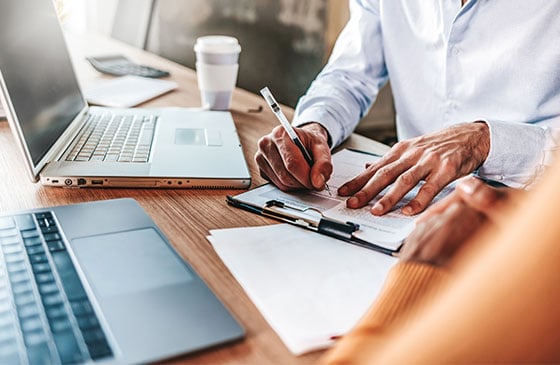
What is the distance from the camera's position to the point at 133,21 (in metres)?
2.54

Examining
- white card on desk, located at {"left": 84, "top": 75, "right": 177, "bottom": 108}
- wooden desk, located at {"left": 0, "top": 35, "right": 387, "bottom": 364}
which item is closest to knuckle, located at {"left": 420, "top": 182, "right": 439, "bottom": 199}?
wooden desk, located at {"left": 0, "top": 35, "right": 387, "bottom": 364}

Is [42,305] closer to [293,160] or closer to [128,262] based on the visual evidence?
[128,262]

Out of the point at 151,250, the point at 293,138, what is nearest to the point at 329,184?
the point at 293,138

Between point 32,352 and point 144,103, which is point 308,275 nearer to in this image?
point 32,352

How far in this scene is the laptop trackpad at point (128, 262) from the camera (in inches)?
24.6

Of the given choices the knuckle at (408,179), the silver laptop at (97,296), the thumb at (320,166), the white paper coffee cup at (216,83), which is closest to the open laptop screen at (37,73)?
the silver laptop at (97,296)

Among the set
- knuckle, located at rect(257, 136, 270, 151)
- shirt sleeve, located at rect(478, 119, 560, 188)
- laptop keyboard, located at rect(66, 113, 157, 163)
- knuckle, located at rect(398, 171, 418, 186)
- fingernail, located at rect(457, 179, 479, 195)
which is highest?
fingernail, located at rect(457, 179, 479, 195)

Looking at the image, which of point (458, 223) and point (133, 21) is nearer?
point (458, 223)

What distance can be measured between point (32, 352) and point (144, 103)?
98 cm

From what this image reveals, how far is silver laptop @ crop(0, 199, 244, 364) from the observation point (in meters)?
0.53

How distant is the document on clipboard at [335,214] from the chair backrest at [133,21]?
1754mm

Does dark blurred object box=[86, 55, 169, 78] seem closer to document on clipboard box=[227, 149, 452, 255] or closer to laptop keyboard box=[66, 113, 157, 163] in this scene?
laptop keyboard box=[66, 113, 157, 163]

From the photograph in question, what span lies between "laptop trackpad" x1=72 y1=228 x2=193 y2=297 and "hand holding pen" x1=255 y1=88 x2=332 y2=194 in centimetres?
25

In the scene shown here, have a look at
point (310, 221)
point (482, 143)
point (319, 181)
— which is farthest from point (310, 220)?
point (482, 143)
